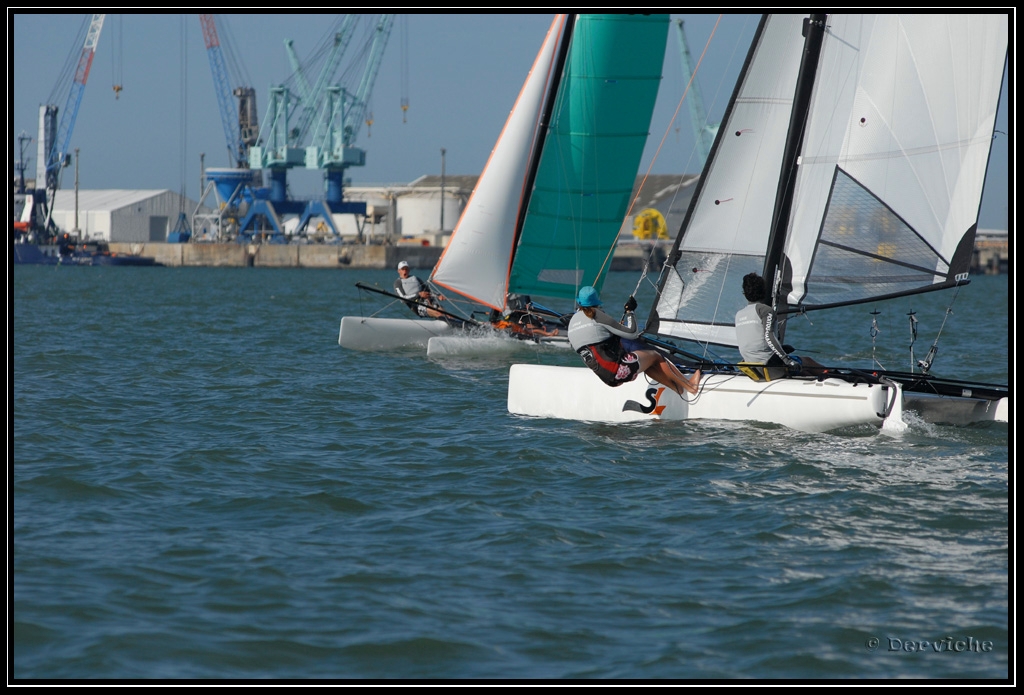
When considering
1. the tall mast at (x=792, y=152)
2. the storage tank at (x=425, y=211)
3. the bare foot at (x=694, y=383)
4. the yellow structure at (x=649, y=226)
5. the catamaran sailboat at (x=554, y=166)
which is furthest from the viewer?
the storage tank at (x=425, y=211)

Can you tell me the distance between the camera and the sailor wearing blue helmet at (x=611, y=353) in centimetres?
922

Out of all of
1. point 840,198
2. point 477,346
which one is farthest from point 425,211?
point 840,198

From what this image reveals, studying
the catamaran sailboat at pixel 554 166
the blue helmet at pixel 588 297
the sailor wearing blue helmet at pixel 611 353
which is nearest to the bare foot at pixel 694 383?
the sailor wearing blue helmet at pixel 611 353

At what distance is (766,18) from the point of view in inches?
394

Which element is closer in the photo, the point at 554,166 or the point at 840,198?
the point at 840,198

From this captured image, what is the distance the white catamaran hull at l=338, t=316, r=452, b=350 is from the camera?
1636 cm

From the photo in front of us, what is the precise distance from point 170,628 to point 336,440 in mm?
4451

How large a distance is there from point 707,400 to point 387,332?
789 cm

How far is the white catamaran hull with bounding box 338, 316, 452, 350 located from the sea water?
16.1 ft

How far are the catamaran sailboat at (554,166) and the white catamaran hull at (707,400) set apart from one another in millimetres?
4693

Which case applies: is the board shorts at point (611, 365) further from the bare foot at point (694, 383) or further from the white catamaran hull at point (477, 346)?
the white catamaran hull at point (477, 346)

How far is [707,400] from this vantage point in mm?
9438

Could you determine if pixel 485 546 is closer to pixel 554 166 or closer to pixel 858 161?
pixel 858 161

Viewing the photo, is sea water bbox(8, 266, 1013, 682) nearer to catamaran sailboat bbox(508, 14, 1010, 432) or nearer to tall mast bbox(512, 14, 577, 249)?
catamaran sailboat bbox(508, 14, 1010, 432)
